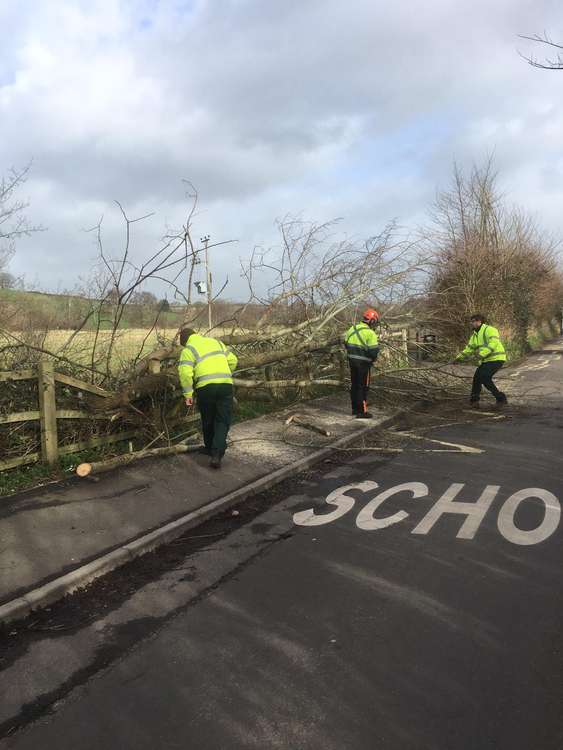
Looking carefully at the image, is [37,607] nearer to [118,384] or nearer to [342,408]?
[118,384]

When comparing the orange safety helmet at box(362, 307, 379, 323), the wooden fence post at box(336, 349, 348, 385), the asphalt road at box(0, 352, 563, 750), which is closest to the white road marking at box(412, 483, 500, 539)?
the asphalt road at box(0, 352, 563, 750)

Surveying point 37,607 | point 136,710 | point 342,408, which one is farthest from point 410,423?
point 136,710

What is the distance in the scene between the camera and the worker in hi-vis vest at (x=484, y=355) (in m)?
11.5

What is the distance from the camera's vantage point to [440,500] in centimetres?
588

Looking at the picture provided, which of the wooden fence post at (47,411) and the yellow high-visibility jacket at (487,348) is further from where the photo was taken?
the yellow high-visibility jacket at (487,348)

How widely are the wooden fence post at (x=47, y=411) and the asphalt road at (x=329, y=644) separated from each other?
253 cm

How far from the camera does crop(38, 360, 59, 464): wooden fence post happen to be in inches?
264

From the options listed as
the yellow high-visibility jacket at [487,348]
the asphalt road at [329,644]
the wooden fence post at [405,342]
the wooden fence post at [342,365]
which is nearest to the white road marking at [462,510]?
the asphalt road at [329,644]

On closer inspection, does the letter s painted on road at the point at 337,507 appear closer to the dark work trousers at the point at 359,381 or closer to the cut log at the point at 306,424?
the cut log at the point at 306,424

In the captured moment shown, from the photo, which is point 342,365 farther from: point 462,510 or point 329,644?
point 329,644

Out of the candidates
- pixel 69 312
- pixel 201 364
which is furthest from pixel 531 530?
pixel 69 312

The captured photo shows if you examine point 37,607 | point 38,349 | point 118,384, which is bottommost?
point 37,607

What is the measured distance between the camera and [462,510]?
18.1 feet

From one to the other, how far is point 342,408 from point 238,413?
7.04ft
